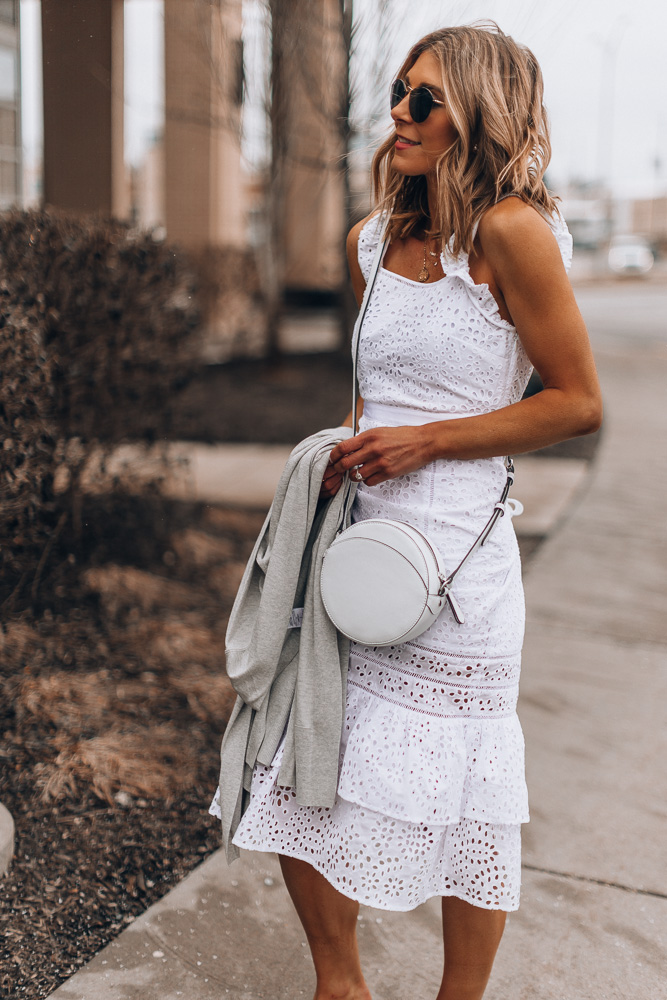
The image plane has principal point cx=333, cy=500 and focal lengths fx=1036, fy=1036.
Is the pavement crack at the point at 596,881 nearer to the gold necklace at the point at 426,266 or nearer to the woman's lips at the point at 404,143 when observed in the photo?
the gold necklace at the point at 426,266

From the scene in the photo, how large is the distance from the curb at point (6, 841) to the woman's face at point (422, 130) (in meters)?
1.85

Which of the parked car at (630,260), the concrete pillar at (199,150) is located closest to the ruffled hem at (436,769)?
the concrete pillar at (199,150)

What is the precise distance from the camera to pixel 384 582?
176 cm

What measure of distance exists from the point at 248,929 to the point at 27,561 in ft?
5.05

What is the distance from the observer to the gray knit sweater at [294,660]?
1878 mm

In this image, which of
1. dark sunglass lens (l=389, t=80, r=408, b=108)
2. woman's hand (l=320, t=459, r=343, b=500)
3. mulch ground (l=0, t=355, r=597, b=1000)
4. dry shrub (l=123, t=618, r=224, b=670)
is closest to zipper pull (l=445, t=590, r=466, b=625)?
woman's hand (l=320, t=459, r=343, b=500)

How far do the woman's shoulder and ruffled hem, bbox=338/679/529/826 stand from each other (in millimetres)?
825

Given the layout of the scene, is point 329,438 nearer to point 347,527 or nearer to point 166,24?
point 347,527

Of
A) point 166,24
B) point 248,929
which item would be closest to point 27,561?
point 248,929

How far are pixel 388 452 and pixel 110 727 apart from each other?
1.97 metres

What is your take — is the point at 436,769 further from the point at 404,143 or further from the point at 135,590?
the point at 135,590

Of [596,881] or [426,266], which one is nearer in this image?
[426,266]

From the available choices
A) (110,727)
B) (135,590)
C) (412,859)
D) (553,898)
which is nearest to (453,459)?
(412,859)

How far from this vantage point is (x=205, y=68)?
10031 millimetres
